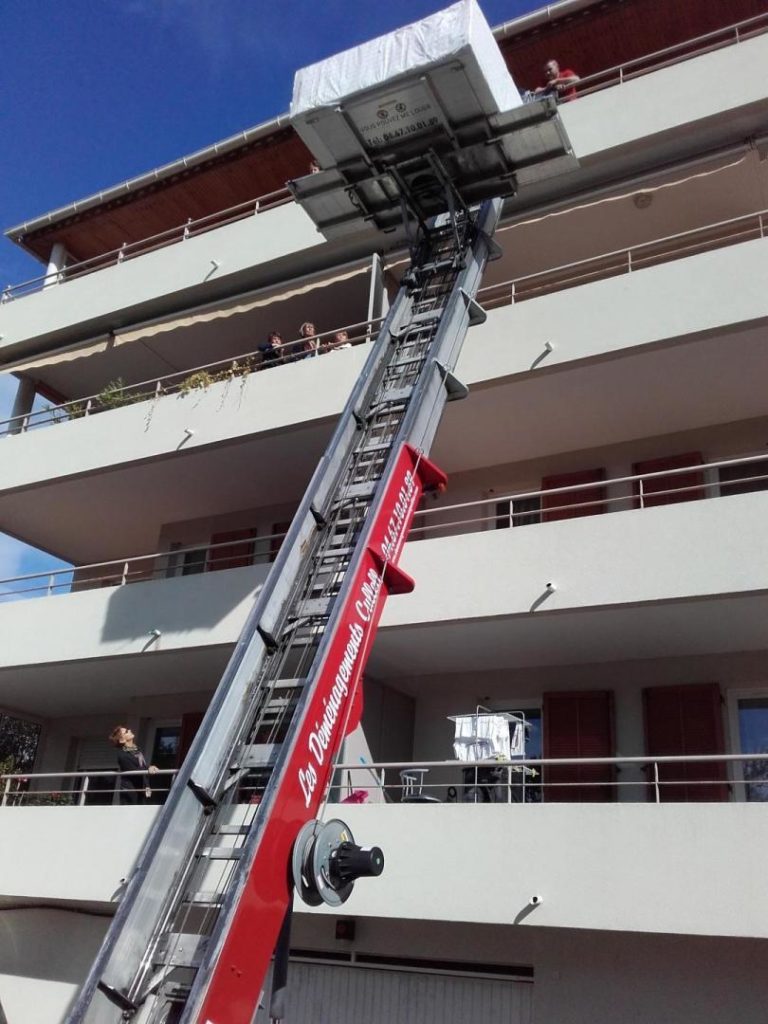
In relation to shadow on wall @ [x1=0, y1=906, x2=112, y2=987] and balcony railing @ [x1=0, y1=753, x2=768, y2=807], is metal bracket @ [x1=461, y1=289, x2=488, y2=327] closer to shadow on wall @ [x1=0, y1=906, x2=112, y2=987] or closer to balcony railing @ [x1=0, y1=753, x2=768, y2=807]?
balcony railing @ [x1=0, y1=753, x2=768, y2=807]

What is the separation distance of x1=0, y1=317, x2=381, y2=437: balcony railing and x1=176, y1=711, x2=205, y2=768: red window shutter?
466cm

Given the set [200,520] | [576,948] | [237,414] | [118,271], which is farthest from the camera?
[118,271]

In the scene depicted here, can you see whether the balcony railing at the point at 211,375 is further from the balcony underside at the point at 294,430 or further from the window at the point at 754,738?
the window at the point at 754,738

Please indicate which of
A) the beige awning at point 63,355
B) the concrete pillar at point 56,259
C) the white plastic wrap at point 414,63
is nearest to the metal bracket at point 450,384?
the white plastic wrap at point 414,63

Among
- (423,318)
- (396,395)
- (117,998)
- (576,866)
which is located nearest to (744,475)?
(576,866)

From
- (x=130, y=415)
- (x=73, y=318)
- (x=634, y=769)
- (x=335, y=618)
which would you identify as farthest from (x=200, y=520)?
(x=335, y=618)

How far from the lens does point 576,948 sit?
955cm

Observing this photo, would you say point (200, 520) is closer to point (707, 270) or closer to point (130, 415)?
point (130, 415)

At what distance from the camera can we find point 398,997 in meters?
10.2

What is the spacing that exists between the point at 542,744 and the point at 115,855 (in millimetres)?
4997

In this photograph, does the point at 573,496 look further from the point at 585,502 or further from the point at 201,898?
Answer: the point at 201,898

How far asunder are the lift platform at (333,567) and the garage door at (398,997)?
178 inches

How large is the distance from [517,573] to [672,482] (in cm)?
269

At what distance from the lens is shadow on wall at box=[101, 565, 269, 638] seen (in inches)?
491
